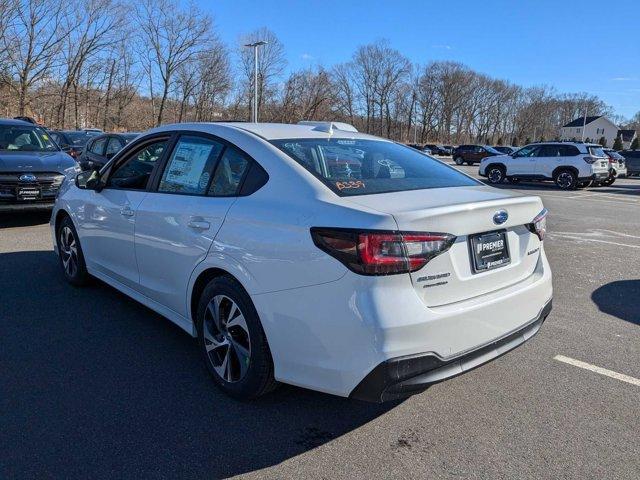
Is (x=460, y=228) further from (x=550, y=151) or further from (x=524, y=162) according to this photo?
(x=524, y=162)

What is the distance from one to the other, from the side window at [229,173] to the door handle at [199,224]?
197 mm

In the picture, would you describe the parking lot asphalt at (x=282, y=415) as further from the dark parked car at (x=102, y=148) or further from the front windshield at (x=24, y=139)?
the dark parked car at (x=102, y=148)

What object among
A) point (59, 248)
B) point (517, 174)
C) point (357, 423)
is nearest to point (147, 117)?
point (517, 174)

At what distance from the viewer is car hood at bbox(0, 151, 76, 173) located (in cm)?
821

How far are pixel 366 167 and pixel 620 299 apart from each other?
370 centimetres

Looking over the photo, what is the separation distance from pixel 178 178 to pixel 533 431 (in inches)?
110

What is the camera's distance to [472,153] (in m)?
44.5

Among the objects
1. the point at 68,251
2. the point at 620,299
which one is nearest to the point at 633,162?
the point at 620,299

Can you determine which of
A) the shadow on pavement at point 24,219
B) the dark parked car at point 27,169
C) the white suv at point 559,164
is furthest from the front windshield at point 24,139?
the white suv at point 559,164

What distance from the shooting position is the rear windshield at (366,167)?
2922 millimetres

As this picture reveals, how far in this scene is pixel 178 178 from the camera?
11.8ft

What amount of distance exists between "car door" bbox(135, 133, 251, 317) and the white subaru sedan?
0.01 meters

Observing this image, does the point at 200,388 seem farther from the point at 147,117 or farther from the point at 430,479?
the point at 147,117

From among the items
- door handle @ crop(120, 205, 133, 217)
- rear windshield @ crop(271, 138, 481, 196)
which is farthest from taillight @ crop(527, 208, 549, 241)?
door handle @ crop(120, 205, 133, 217)
